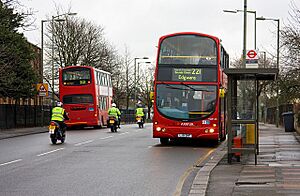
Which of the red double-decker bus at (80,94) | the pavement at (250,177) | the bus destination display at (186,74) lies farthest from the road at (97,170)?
the red double-decker bus at (80,94)

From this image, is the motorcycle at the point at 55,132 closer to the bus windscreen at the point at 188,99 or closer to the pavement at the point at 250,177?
the bus windscreen at the point at 188,99

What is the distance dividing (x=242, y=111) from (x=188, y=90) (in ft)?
22.0

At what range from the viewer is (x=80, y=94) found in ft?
121

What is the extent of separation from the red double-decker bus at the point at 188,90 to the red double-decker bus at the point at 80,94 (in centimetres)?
1562

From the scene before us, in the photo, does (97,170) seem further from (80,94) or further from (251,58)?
(80,94)

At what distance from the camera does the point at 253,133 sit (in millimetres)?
14445

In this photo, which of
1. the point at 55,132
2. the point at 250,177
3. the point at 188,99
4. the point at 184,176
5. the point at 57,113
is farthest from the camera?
the point at 57,113

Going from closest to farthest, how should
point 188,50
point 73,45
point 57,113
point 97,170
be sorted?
point 97,170, point 188,50, point 57,113, point 73,45

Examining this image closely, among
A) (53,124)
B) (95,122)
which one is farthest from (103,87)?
(53,124)

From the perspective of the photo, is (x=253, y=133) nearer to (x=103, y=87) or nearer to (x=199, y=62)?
(x=199, y=62)

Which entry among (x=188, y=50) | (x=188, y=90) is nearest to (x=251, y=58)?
(x=188, y=50)

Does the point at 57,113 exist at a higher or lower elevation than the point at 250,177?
higher

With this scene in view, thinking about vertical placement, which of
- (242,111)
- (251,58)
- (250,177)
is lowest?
(250,177)

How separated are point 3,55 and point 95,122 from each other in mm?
10042
